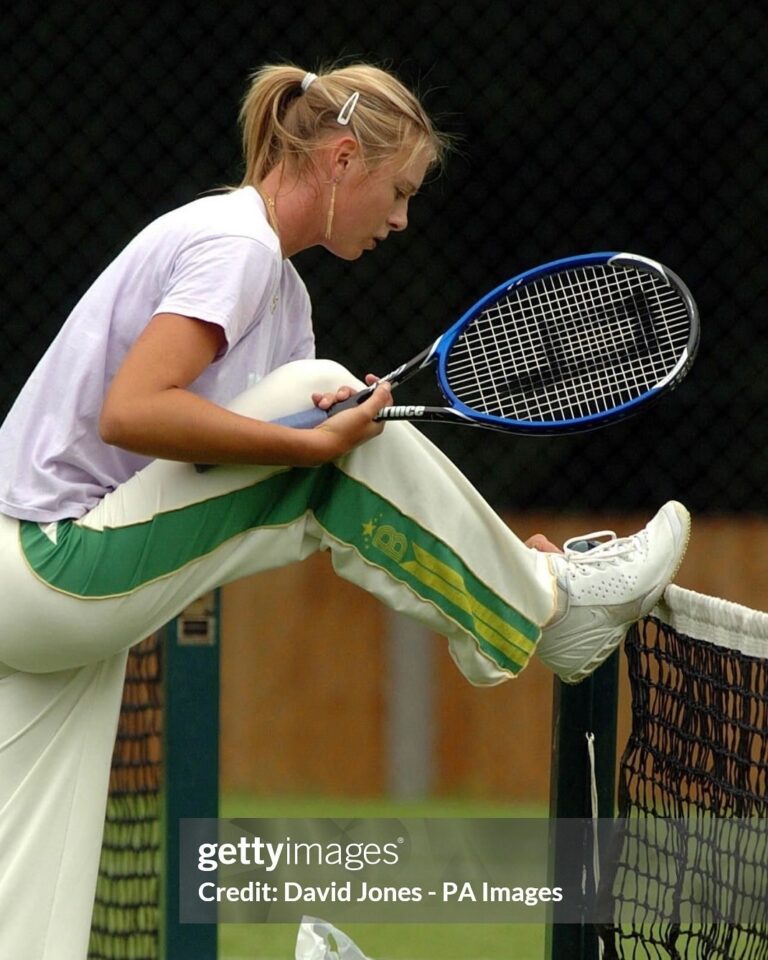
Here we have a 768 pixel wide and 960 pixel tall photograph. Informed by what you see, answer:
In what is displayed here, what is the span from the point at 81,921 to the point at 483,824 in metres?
1.93

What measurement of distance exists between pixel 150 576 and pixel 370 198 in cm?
43

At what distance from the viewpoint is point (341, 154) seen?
6.20ft

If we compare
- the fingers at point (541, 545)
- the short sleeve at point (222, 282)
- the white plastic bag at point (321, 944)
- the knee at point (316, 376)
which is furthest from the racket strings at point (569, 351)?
the white plastic bag at point (321, 944)

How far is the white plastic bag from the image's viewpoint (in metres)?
2.12

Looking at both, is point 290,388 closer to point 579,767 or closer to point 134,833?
point 579,767

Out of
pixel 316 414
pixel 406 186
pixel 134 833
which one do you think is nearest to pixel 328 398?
pixel 316 414

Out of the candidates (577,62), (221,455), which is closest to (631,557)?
(221,455)

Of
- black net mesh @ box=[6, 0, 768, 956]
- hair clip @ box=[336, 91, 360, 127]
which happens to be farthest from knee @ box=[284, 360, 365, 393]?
black net mesh @ box=[6, 0, 768, 956]

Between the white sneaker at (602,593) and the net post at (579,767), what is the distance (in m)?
0.12

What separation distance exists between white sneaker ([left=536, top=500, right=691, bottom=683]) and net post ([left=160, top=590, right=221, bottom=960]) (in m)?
0.37

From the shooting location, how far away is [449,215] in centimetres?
394

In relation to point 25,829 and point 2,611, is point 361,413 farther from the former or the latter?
point 25,829

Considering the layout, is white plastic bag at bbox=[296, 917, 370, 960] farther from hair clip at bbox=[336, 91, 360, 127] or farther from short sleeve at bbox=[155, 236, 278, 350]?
hair clip at bbox=[336, 91, 360, 127]

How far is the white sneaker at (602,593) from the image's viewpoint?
198 cm
